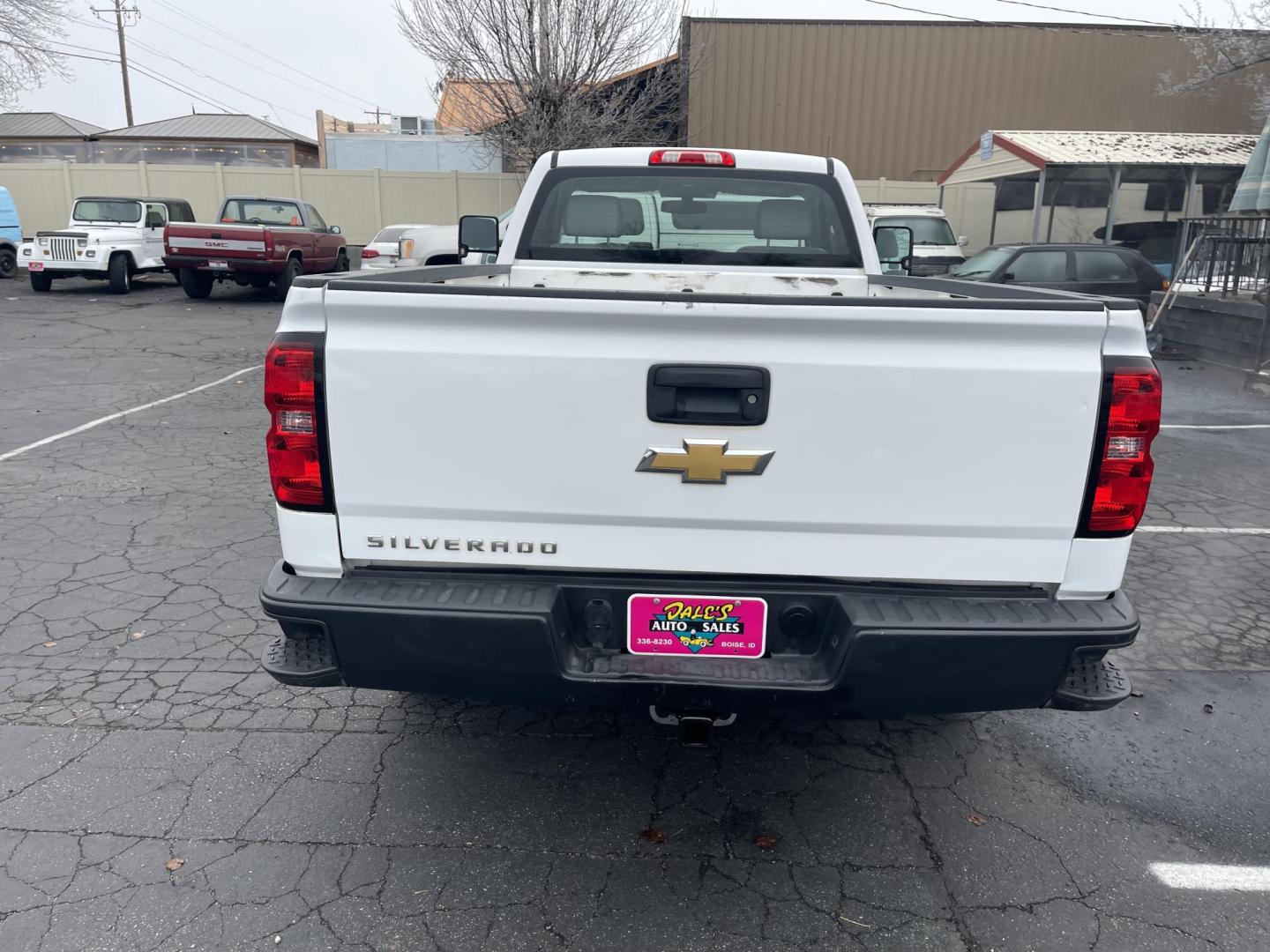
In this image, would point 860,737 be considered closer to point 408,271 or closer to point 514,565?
point 514,565

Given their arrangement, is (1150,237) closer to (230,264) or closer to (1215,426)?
(1215,426)

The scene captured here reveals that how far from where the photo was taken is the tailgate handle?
224 centimetres

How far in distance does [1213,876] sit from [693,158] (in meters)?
3.67

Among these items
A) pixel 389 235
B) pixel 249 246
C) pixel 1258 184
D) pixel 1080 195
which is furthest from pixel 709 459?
pixel 1080 195

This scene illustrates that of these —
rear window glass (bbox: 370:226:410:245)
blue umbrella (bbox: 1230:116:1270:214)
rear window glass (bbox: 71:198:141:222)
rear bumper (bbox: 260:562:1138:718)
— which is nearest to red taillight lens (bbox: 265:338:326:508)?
rear bumper (bbox: 260:562:1138:718)

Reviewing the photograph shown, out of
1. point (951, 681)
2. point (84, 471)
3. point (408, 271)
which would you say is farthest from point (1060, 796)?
point (84, 471)

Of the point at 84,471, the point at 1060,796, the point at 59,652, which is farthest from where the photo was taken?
the point at 84,471

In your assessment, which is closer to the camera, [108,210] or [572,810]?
[572,810]

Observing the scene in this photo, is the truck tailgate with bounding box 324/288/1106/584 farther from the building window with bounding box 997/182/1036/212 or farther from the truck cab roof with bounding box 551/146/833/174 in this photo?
the building window with bounding box 997/182/1036/212

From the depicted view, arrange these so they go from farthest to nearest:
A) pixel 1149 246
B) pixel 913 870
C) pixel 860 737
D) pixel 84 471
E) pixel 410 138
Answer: pixel 410 138 → pixel 1149 246 → pixel 84 471 → pixel 860 737 → pixel 913 870

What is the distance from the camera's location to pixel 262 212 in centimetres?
1788

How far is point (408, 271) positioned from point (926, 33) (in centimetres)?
2436

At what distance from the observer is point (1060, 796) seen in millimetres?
3027

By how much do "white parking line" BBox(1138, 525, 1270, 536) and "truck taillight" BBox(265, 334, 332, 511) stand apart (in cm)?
510
